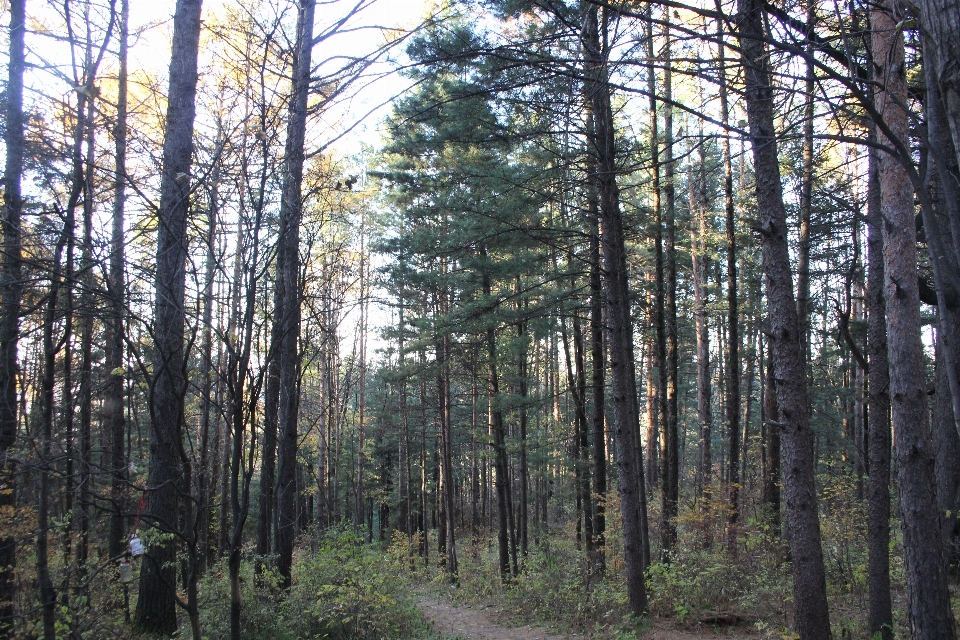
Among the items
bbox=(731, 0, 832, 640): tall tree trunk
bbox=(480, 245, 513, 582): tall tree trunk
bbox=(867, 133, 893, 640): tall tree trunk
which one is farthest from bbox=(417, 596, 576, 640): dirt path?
bbox=(731, 0, 832, 640): tall tree trunk

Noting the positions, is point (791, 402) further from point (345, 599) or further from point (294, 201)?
point (345, 599)

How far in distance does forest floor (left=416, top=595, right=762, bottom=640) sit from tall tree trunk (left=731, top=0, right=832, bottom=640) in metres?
2.70

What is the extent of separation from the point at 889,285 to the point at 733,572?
6123mm

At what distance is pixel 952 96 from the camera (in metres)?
1.93

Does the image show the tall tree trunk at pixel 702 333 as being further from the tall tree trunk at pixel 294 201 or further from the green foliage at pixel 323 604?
the tall tree trunk at pixel 294 201

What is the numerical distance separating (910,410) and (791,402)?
857mm

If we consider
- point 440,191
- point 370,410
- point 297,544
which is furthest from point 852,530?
point 370,410

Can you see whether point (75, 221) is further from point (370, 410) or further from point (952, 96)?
point (370, 410)

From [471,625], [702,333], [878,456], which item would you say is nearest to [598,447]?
[471,625]

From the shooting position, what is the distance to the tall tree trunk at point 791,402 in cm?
438

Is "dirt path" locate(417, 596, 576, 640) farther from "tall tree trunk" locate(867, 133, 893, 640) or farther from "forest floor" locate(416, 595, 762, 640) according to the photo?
"tall tree trunk" locate(867, 133, 893, 640)

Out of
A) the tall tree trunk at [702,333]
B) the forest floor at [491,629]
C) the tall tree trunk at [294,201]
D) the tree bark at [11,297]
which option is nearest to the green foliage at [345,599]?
the forest floor at [491,629]

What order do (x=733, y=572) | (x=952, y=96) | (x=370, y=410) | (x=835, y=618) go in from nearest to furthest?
(x=952, y=96) → (x=835, y=618) → (x=733, y=572) → (x=370, y=410)

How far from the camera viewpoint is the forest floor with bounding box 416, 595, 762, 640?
22.7 feet
